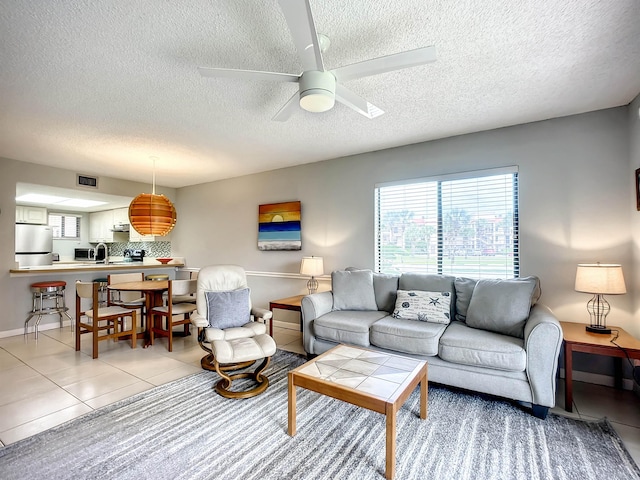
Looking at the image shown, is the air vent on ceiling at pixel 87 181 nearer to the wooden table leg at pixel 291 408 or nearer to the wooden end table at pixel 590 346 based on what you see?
the wooden table leg at pixel 291 408

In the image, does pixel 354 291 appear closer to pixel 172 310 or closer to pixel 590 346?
pixel 590 346

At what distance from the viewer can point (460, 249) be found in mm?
3543

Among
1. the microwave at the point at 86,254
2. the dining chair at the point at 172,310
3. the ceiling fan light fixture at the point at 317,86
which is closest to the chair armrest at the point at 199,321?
the dining chair at the point at 172,310

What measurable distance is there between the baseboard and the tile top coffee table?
1809 millimetres

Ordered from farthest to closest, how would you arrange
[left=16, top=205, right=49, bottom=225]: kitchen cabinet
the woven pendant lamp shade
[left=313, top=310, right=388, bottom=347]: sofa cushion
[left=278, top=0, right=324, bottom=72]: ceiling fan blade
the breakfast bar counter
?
1. [left=16, top=205, right=49, bottom=225]: kitchen cabinet
2. the breakfast bar counter
3. the woven pendant lamp shade
4. [left=313, top=310, right=388, bottom=347]: sofa cushion
5. [left=278, top=0, right=324, bottom=72]: ceiling fan blade

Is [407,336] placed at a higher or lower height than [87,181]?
lower

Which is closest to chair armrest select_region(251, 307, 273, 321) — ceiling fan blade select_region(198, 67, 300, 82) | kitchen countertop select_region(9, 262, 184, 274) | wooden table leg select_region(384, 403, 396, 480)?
wooden table leg select_region(384, 403, 396, 480)

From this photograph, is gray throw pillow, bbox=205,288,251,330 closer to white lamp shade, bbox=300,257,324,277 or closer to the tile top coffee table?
white lamp shade, bbox=300,257,324,277

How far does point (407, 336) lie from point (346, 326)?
60cm

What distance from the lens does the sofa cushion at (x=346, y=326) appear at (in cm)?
297

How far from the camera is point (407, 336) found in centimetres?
272

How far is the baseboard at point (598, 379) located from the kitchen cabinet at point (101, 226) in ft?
29.3

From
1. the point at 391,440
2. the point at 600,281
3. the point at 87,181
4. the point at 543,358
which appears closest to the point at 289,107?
the point at 391,440

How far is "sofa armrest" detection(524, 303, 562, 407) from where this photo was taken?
7.25ft
